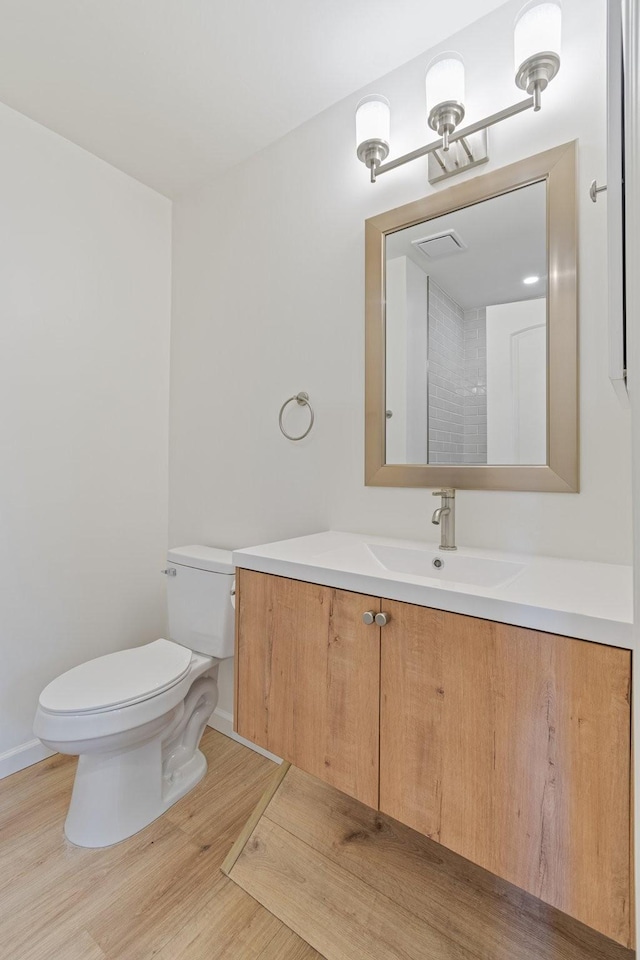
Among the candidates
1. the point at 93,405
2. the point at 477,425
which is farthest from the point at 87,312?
the point at 477,425

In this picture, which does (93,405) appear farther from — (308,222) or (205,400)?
(308,222)

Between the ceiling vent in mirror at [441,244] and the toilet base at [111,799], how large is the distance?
178 cm

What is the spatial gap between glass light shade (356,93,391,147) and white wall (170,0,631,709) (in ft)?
0.24

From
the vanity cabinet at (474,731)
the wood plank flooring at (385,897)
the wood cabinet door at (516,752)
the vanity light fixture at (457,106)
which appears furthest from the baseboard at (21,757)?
the vanity light fixture at (457,106)

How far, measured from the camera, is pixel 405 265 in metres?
1.38

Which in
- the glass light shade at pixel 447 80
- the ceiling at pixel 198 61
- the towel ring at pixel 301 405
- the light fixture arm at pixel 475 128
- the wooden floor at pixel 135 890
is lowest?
the wooden floor at pixel 135 890

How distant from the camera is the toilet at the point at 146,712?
1249 mm

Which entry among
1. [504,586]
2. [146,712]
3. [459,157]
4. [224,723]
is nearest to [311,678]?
[504,586]

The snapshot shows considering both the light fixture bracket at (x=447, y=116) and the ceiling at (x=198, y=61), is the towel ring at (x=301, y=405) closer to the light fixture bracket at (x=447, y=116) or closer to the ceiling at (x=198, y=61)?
the light fixture bracket at (x=447, y=116)

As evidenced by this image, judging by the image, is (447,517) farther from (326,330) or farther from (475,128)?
(475,128)

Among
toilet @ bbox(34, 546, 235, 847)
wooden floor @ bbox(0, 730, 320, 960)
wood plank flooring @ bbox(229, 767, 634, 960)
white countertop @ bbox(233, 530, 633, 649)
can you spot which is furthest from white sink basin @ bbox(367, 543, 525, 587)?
wooden floor @ bbox(0, 730, 320, 960)

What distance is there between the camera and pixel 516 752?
731 millimetres

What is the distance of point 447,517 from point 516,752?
576mm

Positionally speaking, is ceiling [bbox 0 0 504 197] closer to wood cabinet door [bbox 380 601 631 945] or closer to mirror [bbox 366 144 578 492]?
mirror [bbox 366 144 578 492]
